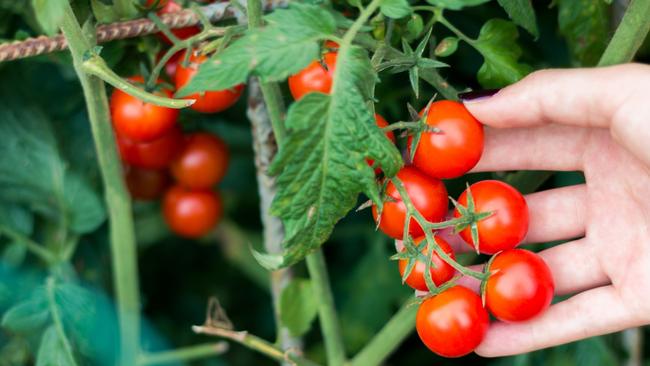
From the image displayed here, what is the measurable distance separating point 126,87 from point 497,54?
41cm

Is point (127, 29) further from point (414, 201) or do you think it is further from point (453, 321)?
point (453, 321)

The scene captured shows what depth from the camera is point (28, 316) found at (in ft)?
3.25

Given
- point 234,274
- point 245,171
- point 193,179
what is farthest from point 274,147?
point 234,274

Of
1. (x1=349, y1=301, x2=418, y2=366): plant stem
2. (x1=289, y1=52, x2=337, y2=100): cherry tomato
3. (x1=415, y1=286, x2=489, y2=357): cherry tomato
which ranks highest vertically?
(x1=289, y1=52, x2=337, y2=100): cherry tomato

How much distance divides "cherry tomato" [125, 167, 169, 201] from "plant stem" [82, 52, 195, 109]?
1.48 ft

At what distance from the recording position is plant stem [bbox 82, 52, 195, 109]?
2.39ft

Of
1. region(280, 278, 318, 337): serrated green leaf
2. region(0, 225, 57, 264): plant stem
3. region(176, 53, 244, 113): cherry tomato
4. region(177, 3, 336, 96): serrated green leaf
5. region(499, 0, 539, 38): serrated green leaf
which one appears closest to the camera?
region(177, 3, 336, 96): serrated green leaf

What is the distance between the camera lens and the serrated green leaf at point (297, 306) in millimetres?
1013

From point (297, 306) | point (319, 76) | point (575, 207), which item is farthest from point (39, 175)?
point (575, 207)

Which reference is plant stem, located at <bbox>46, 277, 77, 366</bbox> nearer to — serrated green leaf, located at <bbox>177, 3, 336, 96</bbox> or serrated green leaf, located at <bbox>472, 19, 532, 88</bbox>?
serrated green leaf, located at <bbox>177, 3, 336, 96</bbox>

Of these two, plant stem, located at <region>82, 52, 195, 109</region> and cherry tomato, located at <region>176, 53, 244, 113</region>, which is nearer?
plant stem, located at <region>82, 52, 195, 109</region>

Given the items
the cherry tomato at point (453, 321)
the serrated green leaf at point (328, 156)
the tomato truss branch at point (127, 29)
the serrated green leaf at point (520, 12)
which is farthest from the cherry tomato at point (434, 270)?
the tomato truss branch at point (127, 29)

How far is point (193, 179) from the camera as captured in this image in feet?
3.91

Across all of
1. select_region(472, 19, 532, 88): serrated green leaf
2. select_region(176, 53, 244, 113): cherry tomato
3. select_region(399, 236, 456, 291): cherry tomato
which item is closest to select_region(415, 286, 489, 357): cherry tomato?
select_region(399, 236, 456, 291): cherry tomato
